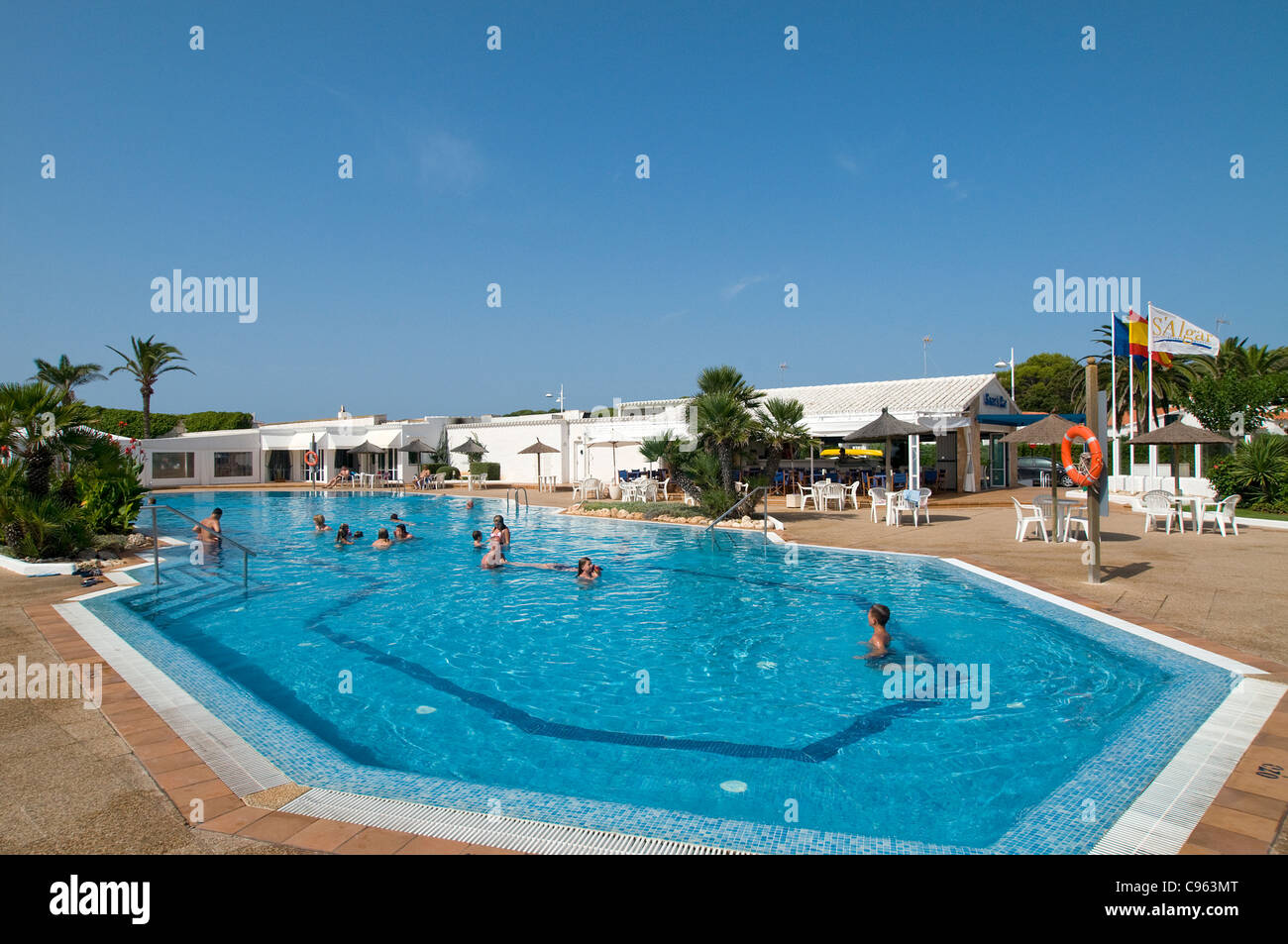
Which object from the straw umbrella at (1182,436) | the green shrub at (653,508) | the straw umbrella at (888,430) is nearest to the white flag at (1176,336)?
the straw umbrella at (1182,436)

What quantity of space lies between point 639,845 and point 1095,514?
292 inches

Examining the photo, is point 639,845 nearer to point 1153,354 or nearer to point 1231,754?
point 1231,754

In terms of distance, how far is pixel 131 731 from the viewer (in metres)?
4.05

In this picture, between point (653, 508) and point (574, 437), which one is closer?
point (653, 508)

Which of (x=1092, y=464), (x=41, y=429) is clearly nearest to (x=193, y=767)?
(x=1092, y=464)

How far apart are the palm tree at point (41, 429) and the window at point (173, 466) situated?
24590 mm

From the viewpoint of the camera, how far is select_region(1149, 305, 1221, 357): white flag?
63.9 feet

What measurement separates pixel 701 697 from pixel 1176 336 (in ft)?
69.4

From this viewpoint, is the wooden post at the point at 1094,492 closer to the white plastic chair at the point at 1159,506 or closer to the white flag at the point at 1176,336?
the white plastic chair at the point at 1159,506

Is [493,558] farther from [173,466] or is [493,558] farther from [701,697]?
[173,466]

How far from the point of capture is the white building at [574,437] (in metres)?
22.0

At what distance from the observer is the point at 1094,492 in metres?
8.05
